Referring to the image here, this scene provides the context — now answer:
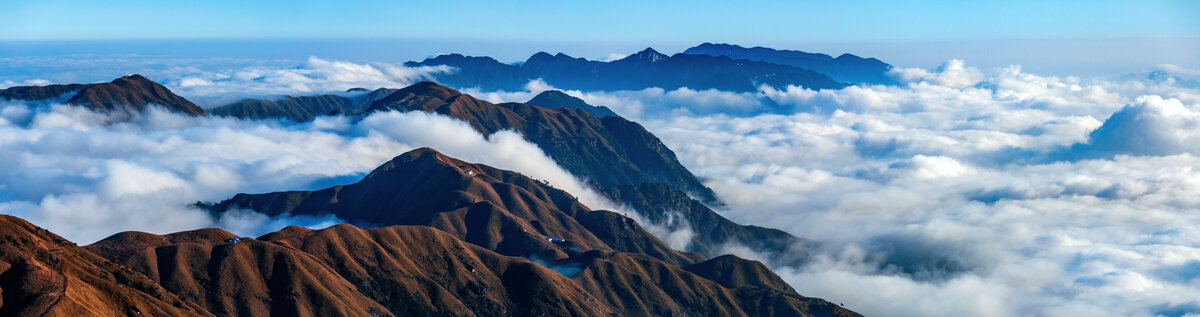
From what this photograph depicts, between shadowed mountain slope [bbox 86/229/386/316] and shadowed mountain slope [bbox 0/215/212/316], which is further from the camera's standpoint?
shadowed mountain slope [bbox 86/229/386/316]

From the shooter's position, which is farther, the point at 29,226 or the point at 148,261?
the point at 148,261

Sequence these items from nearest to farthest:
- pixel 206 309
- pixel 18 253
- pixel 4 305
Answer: pixel 4 305, pixel 18 253, pixel 206 309

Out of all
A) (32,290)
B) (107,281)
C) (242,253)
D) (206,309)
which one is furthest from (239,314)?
(32,290)

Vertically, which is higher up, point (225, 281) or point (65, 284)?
point (65, 284)

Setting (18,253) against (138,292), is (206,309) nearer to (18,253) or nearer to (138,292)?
(138,292)

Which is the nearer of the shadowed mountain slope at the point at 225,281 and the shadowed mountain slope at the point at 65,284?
the shadowed mountain slope at the point at 65,284

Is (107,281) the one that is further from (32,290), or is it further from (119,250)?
(119,250)

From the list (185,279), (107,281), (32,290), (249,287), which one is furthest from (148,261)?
(32,290)

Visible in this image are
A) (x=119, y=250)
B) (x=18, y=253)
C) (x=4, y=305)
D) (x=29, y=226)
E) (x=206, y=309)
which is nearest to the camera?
(x=4, y=305)

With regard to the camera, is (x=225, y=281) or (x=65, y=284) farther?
(x=225, y=281)
